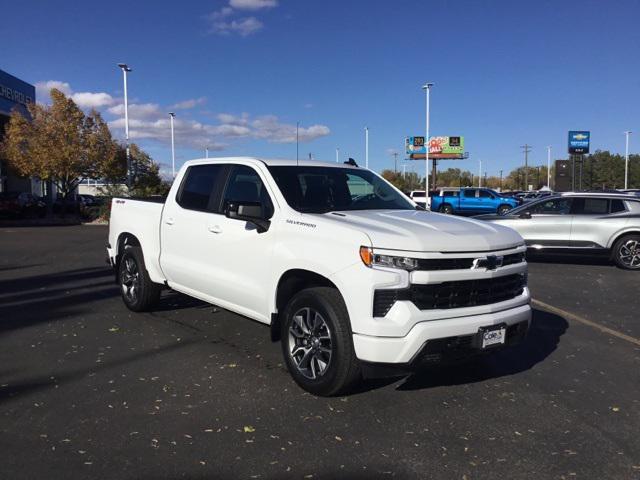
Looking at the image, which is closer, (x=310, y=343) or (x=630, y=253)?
(x=310, y=343)

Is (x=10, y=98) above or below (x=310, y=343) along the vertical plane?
above

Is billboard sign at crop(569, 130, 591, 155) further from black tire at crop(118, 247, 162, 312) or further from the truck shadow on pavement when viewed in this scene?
black tire at crop(118, 247, 162, 312)

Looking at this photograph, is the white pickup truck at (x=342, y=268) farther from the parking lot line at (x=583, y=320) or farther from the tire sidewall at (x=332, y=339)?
the parking lot line at (x=583, y=320)

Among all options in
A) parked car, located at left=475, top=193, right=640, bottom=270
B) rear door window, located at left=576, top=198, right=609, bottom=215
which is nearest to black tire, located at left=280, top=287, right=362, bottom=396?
parked car, located at left=475, top=193, right=640, bottom=270

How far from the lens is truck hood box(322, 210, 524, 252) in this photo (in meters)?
3.95

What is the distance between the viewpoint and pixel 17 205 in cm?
2964

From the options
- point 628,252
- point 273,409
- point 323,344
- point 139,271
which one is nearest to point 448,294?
point 323,344

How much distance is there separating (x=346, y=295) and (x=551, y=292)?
245 inches

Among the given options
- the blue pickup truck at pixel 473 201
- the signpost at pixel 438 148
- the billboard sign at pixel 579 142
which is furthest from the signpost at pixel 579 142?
the blue pickup truck at pixel 473 201

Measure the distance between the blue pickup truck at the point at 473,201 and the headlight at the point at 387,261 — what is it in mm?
34119

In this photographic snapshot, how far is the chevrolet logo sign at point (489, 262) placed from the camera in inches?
163

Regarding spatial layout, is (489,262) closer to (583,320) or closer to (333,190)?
(333,190)

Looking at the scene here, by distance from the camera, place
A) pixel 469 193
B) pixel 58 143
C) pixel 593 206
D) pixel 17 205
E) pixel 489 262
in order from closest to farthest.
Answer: pixel 489 262, pixel 593 206, pixel 58 143, pixel 17 205, pixel 469 193

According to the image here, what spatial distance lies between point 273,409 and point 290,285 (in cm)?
103
